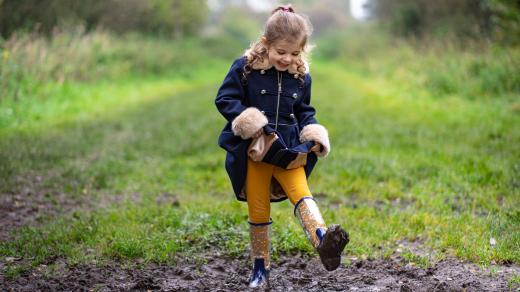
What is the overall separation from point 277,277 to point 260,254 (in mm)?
318

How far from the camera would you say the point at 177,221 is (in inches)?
200

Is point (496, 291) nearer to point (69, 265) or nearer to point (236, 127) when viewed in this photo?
point (236, 127)

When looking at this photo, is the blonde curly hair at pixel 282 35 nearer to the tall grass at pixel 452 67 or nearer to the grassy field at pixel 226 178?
the grassy field at pixel 226 178

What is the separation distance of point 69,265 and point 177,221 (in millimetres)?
1165

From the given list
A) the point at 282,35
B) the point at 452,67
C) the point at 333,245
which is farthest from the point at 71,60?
the point at 333,245

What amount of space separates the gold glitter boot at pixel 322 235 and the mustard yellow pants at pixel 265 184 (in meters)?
0.09

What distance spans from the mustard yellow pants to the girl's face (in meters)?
0.63

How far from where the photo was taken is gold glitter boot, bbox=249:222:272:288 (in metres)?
3.83

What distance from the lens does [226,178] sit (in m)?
6.95

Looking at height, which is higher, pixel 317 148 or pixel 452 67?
pixel 452 67

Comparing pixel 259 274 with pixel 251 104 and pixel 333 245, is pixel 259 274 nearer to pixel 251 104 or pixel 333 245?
pixel 333 245

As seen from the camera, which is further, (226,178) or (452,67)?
(452,67)

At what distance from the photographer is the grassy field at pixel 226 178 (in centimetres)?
459

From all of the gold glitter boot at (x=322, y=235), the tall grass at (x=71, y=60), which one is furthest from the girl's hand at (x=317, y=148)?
the tall grass at (x=71, y=60)
